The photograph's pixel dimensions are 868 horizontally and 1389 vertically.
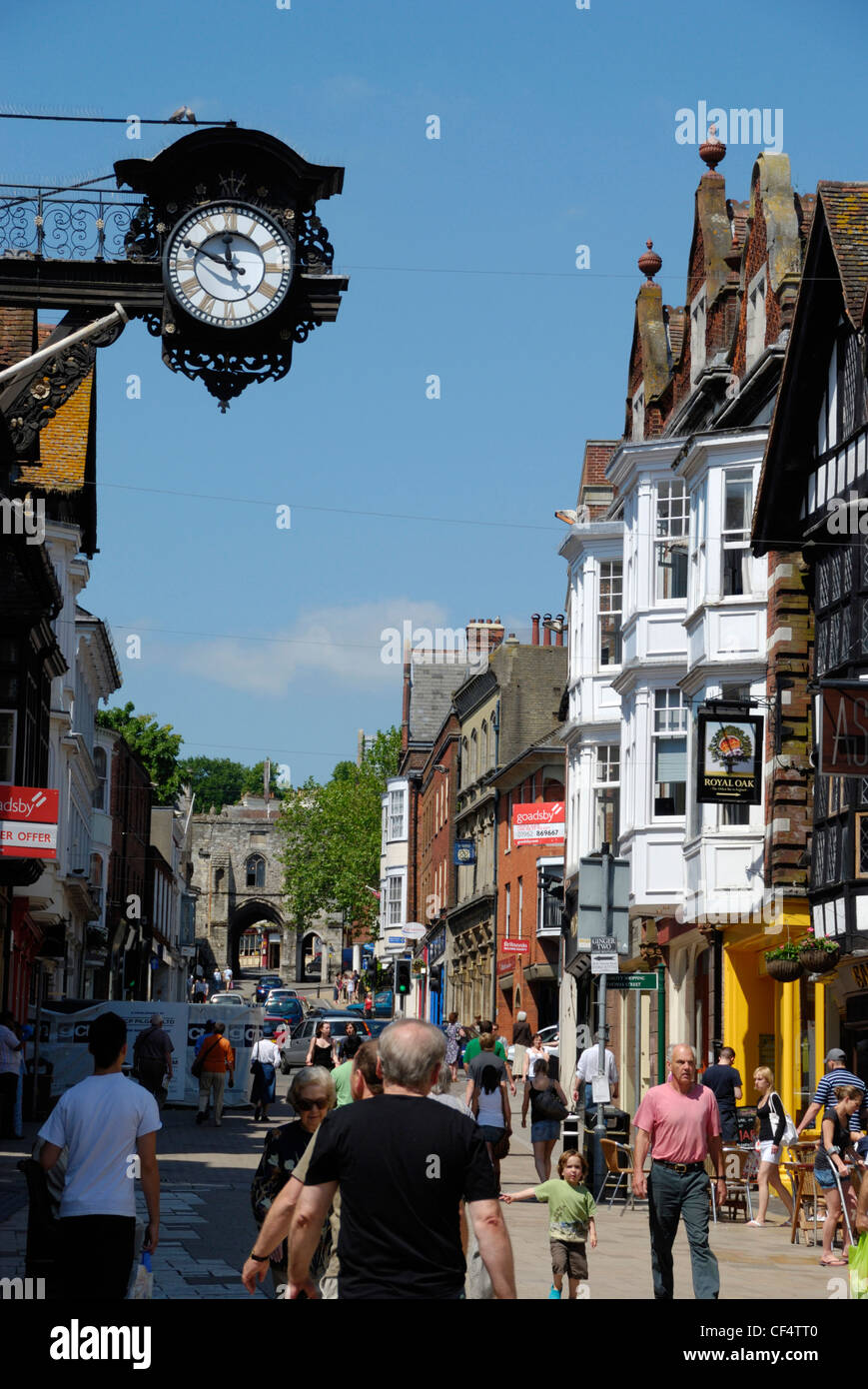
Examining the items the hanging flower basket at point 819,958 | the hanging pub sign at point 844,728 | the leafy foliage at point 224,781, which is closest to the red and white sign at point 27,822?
the hanging flower basket at point 819,958

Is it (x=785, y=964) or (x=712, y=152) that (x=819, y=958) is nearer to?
(x=785, y=964)

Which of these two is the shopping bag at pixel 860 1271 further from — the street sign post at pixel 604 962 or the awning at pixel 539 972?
the awning at pixel 539 972

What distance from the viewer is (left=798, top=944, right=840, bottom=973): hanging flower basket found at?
23.7m

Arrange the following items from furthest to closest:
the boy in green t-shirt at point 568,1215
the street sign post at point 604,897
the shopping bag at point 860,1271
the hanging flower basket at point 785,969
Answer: the hanging flower basket at point 785,969
the street sign post at point 604,897
the boy in green t-shirt at point 568,1215
the shopping bag at point 860,1271

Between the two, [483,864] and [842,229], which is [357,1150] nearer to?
[842,229]

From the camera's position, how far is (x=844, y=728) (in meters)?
22.2

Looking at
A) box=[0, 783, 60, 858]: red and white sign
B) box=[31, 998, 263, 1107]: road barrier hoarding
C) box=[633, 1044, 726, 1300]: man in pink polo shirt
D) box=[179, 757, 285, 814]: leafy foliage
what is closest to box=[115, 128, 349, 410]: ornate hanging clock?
box=[633, 1044, 726, 1300]: man in pink polo shirt

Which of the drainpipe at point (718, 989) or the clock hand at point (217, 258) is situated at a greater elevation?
the clock hand at point (217, 258)

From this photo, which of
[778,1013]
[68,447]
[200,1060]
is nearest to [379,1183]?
[778,1013]

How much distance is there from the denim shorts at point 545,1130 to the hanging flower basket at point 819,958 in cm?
383

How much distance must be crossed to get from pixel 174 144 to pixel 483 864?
5043 centimetres

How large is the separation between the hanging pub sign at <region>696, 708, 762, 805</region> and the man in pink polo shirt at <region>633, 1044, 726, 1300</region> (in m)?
12.8

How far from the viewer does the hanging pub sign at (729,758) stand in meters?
26.5
